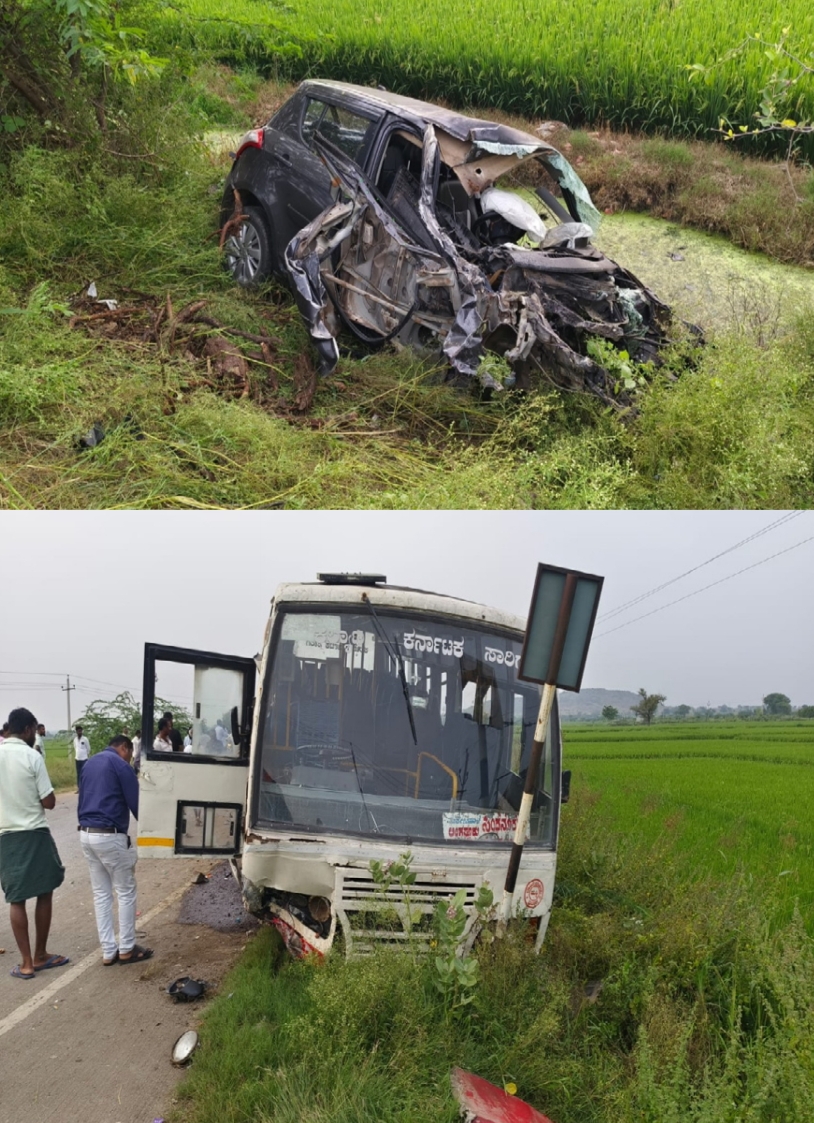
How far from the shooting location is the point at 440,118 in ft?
28.6

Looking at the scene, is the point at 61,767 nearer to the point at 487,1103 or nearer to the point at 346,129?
the point at 346,129

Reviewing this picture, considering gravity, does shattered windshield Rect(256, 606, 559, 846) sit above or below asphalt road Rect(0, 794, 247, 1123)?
above

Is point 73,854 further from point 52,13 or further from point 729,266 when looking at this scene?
point 729,266

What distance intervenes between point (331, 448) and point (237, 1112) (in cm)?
443

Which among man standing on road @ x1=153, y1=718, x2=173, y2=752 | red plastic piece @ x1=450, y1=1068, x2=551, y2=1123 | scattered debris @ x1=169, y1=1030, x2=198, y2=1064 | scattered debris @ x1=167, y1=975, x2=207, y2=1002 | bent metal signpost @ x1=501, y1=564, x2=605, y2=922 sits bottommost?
scattered debris @ x1=167, y1=975, x2=207, y2=1002

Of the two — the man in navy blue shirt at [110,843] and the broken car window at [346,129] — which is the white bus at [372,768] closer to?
the man in navy blue shirt at [110,843]

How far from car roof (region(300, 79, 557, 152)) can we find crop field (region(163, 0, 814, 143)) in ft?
13.9

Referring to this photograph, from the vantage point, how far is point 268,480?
677 cm

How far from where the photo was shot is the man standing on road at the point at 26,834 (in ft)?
19.7

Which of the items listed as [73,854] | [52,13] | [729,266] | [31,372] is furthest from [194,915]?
[729,266]

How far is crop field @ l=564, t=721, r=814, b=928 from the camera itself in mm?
8190

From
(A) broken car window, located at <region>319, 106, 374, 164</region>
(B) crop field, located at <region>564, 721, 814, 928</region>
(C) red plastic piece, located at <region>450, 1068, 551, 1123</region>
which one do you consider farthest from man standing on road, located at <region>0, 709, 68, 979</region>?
(A) broken car window, located at <region>319, 106, 374, 164</region>

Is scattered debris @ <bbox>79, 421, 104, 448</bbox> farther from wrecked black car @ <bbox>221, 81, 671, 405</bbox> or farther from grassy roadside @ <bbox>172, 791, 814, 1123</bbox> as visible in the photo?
grassy roadside @ <bbox>172, 791, 814, 1123</bbox>

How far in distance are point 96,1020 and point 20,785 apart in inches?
57.7
